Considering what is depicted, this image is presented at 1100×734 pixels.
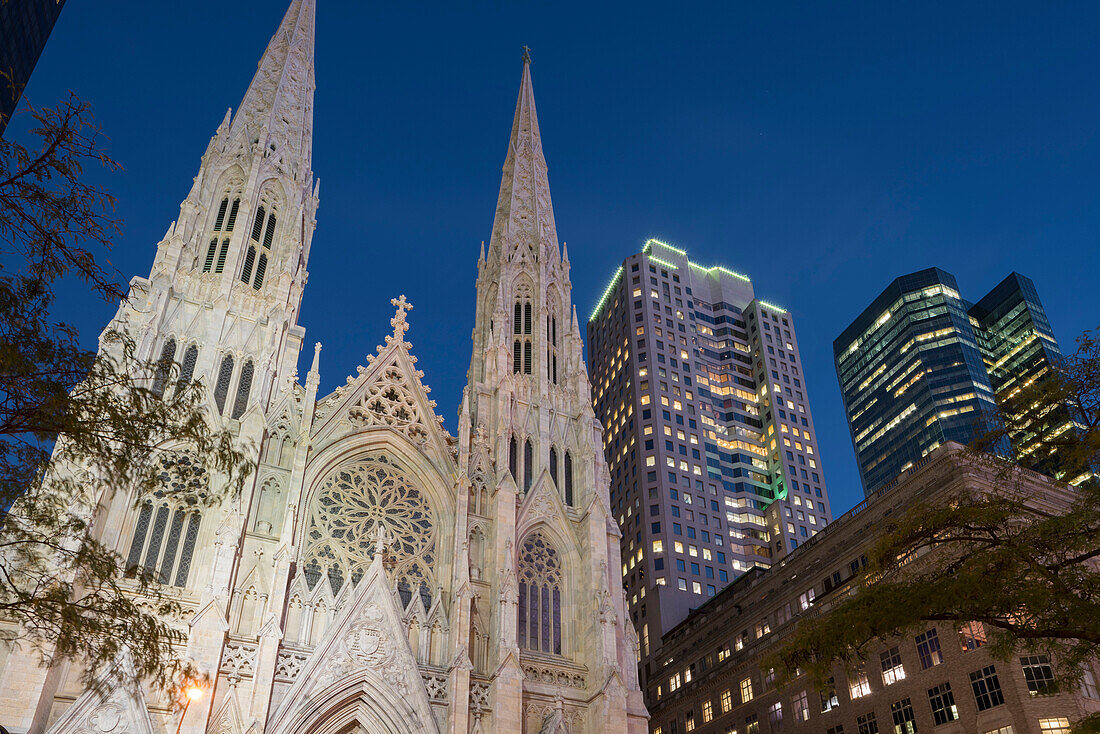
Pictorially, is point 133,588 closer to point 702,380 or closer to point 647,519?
point 647,519

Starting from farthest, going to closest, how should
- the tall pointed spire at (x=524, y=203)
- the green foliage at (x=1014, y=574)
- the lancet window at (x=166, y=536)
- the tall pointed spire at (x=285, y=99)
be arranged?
the tall pointed spire at (x=524, y=203) → the tall pointed spire at (x=285, y=99) → the lancet window at (x=166, y=536) → the green foliage at (x=1014, y=574)

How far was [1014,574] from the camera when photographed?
13.7 m

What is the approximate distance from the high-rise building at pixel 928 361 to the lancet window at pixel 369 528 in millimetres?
96424

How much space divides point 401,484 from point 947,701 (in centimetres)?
2630

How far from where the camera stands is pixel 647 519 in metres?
86.6

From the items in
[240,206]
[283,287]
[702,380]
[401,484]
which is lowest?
[401,484]

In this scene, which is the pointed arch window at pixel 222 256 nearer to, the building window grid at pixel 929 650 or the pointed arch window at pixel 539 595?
the pointed arch window at pixel 539 595

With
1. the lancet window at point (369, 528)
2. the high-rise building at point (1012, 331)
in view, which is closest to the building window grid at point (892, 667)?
the lancet window at point (369, 528)

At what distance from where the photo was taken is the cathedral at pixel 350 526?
93.9 ft

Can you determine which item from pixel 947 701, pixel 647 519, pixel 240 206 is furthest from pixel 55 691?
pixel 647 519

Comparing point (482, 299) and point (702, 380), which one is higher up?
point (702, 380)

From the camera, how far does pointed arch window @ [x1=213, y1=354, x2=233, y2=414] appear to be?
35375 millimetres

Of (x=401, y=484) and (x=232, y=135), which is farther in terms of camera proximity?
(x=232, y=135)

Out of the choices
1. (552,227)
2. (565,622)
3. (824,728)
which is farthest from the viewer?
(552,227)
